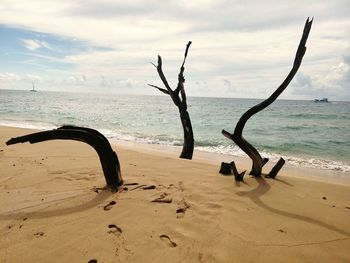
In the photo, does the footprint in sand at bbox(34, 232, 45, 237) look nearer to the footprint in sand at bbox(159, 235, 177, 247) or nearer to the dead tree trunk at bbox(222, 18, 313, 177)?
the footprint in sand at bbox(159, 235, 177, 247)

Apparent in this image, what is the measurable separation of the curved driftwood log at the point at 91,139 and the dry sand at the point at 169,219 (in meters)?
0.31

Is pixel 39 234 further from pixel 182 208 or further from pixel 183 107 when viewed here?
pixel 183 107

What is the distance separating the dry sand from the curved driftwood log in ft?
1.00

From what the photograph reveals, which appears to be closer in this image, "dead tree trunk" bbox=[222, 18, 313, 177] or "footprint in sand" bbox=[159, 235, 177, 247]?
"footprint in sand" bbox=[159, 235, 177, 247]

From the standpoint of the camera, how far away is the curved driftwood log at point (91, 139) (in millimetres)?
4655

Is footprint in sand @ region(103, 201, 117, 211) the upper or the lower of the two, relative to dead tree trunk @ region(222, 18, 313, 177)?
lower

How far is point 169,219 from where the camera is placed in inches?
159

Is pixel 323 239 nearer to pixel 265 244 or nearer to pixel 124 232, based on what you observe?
pixel 265 244

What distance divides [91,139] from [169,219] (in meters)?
1.99

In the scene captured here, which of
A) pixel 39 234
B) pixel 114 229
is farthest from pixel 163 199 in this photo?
pixel 39 234

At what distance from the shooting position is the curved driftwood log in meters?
4.66

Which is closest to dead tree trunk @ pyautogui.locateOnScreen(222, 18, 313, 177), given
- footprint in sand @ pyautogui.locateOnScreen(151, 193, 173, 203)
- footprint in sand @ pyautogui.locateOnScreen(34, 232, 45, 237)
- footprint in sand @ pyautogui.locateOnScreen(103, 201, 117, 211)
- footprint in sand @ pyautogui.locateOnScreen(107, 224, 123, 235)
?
footprint in sand @ pyautogui.locateOnScreen(151, 193, 173, 203)

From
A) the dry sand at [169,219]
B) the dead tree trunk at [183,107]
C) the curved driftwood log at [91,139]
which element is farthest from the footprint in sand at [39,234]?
the dead tree trunk at [183,107]

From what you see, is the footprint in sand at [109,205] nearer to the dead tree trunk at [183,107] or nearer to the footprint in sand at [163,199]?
the footprint in sand at [163,199]
